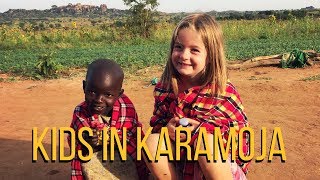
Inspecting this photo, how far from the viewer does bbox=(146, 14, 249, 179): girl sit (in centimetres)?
199

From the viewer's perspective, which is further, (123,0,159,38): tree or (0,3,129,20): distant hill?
(0,3,129,20): distant hill

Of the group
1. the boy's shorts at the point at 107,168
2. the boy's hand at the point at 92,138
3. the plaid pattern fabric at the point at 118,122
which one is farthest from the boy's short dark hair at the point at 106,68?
the boy's shorts at the point at 107,168


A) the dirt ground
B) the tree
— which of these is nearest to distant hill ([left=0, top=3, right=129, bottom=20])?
the tree

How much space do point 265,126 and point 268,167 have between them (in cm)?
104

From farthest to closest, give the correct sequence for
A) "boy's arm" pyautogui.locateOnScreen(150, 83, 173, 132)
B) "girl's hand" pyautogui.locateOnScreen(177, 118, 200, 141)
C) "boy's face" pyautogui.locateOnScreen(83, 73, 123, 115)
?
"boy's arm" pyautogui.locateOnScreen(150, 83, 173, 132) < "boy's face" pyautogui.locateOnScreen(83, 73, 123, 115) < "girl's hand" pyautogui.locateOnScreen(177, 118, 200, 141)

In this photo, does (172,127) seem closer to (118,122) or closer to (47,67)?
(118,122)

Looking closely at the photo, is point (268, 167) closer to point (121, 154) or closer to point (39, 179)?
point (121, 154)

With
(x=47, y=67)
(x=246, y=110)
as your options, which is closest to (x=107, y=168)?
(x=246, y=110)

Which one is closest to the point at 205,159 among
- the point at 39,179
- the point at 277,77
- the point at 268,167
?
the point at 268,167

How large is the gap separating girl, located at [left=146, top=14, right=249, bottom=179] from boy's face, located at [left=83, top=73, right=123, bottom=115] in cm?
31

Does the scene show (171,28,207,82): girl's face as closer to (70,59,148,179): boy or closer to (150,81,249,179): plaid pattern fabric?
(150,81,249,179): plaid pattern fabric

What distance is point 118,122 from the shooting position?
88.3 inches

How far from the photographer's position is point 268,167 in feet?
9.70

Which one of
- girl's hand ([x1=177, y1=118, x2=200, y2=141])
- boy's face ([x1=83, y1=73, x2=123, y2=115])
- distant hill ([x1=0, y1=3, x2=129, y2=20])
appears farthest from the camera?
distant hill ([x1=0, y1=3, x2=129, y2=20])
